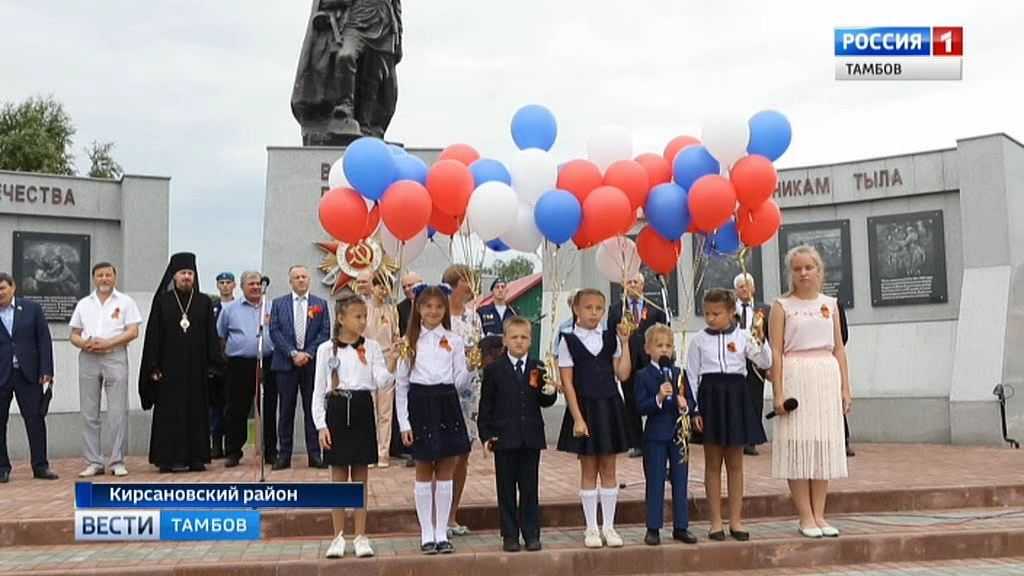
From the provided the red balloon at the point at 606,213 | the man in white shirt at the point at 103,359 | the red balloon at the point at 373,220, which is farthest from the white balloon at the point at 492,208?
the man in white shirt at the point at 103,359

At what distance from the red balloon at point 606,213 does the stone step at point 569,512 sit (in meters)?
1.86

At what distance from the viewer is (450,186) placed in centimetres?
629

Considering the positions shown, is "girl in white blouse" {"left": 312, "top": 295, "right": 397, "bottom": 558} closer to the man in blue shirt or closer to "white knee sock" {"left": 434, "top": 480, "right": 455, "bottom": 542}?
"white knee sock" {"left": 434, "top": 480, "right": 455, "bottom": 542}

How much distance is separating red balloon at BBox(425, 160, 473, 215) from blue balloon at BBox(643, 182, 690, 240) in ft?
3.71

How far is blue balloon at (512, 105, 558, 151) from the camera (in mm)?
6656

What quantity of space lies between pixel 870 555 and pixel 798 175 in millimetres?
6846

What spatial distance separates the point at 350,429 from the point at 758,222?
283cm

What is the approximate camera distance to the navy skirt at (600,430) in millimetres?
6023

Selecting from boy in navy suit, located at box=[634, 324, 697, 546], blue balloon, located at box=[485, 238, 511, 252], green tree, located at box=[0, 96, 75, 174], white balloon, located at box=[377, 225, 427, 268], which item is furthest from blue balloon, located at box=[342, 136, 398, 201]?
green tree, located at box=[0, 96, 75, 174]

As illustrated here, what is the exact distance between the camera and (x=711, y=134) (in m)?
6.19

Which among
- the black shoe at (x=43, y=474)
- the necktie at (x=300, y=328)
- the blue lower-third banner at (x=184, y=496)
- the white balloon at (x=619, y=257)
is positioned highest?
the white balloon at (x=619, y=257)

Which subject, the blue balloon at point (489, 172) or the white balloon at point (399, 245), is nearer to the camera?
the blue balloon at point (489, 172)

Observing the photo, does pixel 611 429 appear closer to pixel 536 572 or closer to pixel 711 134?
pixel 536 572

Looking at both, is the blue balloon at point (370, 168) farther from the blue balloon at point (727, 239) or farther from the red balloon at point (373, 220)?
the blue balloon at point (727, 239)
